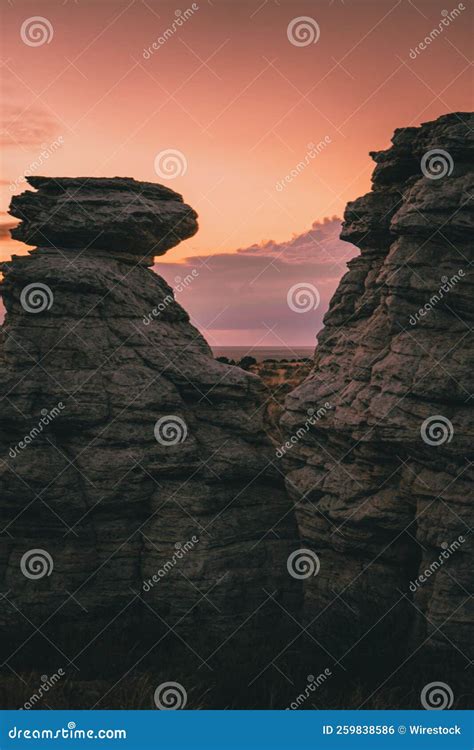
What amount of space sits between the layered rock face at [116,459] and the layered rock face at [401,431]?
1797 millimetres

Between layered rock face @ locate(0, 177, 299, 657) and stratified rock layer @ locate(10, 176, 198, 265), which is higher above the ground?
stratified rock layer @ locate(10, 176, 198, 265)

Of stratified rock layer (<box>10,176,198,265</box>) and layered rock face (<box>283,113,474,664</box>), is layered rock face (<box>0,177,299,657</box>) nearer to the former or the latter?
stratified rock layer (<box>10,176,198,265</box>)

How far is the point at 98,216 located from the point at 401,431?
33.2 feet

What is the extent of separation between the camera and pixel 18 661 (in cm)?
2112

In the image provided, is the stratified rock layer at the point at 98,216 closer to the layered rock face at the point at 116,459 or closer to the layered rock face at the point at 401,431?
the layered rock face at the point at 116,459

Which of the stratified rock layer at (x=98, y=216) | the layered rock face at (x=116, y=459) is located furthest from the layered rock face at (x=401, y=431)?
the stratified rock layer at (x=98, y=216)

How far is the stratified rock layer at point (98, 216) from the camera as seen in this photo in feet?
76.9

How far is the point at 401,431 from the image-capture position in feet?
64.9

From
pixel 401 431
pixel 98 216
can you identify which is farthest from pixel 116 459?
pixel 401 431

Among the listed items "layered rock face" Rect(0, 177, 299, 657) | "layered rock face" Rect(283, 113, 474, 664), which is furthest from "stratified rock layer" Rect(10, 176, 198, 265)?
"layered rock face" Rect(283, 113, 474, 664)

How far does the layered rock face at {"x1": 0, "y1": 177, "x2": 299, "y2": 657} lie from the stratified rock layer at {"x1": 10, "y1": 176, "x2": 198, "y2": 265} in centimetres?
5

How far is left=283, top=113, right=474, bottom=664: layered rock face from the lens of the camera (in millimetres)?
19547

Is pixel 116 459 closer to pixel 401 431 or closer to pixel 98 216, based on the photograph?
Answer: pixel 98 216

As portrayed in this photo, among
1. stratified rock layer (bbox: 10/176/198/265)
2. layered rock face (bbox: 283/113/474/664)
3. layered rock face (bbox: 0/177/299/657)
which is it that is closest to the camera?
layered rock face (bbox: 283/113/474/664)
